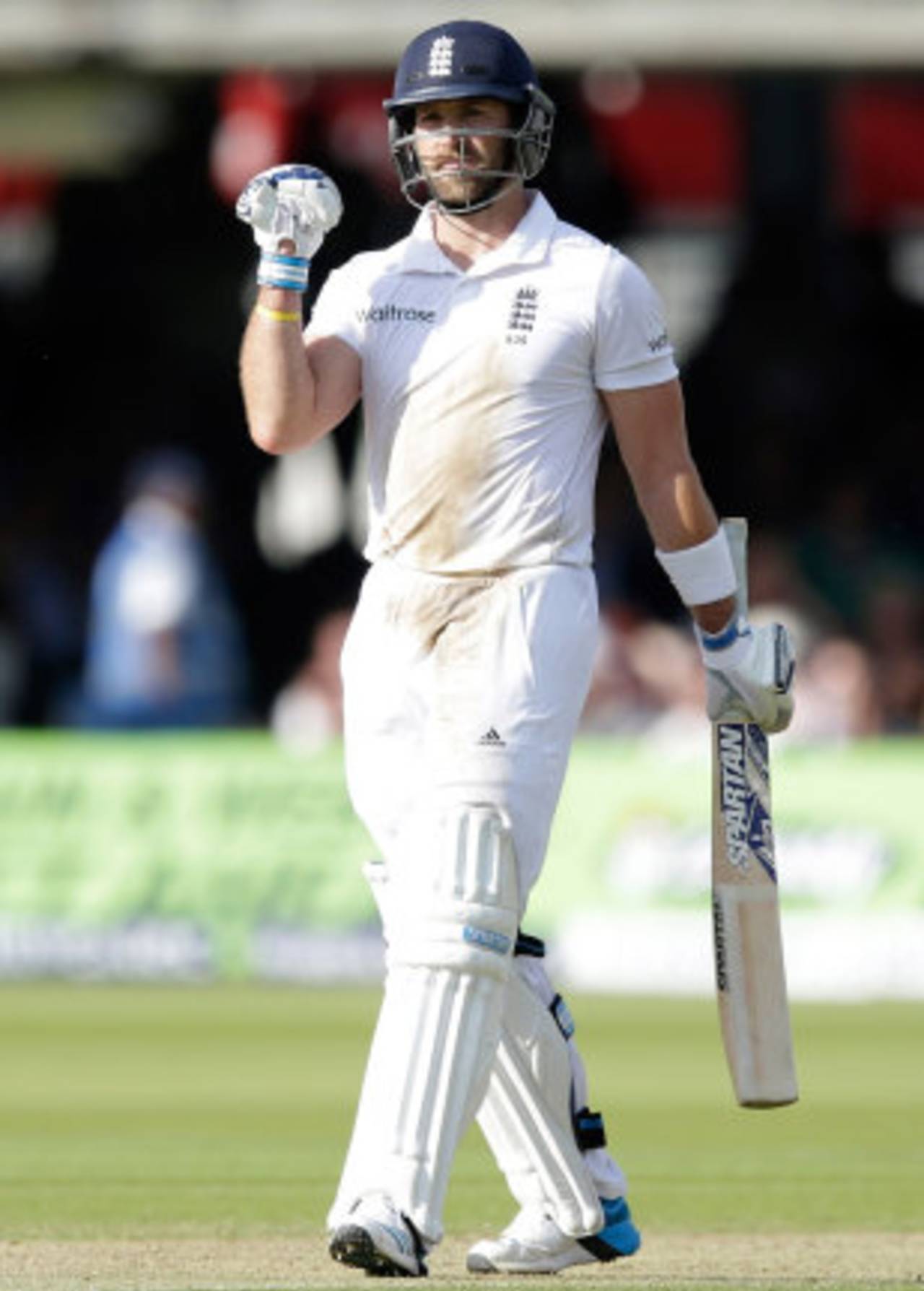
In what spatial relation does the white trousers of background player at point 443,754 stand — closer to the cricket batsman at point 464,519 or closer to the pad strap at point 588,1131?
the cricket batsman at point 464,519

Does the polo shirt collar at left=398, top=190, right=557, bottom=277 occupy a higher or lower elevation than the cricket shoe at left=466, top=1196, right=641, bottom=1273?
higher

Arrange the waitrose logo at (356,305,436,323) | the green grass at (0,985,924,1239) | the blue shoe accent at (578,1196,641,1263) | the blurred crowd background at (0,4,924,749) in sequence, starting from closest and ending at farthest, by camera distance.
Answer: the waitrose logo at (356,305,436,323) → the blue shoe accent at (578,1196,641,1263) → the green grass at (0,985,924,1239) → the blurred crowd background at (0,4,924,749)

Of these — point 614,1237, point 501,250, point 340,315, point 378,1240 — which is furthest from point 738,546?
point 378,1240

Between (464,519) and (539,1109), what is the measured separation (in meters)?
0.98

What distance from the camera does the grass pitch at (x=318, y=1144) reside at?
6250 mm

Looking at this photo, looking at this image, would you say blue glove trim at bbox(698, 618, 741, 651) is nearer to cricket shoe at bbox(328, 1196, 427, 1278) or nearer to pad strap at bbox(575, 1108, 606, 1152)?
pad strap at bbox(575, 1108, 606, 1152)

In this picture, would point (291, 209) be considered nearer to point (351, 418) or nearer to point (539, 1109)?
point (539, 1109)

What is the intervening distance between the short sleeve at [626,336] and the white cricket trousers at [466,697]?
322 millimetres

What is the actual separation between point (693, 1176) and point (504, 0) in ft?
26.8

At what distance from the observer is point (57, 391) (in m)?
17.7

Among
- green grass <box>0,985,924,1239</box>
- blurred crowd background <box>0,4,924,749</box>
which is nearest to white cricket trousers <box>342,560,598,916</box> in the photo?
green grass <box>0,985,924,1239</box>

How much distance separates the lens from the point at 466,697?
19.1 feet

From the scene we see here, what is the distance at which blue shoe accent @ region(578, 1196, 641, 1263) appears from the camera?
6.13m

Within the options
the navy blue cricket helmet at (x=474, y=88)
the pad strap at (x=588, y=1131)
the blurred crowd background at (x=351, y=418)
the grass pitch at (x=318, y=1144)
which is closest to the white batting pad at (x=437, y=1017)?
the grass pitch at (x=318, y=1144)
